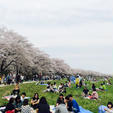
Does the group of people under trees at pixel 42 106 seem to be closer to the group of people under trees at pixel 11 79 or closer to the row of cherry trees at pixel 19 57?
the group of people under trees at pixel 11 79

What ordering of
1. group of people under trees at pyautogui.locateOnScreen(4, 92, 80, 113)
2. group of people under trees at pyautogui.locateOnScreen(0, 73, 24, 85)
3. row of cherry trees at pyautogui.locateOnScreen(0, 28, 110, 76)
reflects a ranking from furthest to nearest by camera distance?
row of cherry trees at pyautogui.locateOnScreen(0, 28, 110, 76) < group of people under trees at pyautogui.locateOnScreen(0, 73, 24, 85) < group of people under trees at pyautogui.locateOnScreen(4, 92, 80, 113)

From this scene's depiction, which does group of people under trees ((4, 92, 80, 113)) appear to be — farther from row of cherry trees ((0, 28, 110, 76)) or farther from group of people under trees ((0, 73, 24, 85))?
row of cherry trees ((0, 28, 110, 76))

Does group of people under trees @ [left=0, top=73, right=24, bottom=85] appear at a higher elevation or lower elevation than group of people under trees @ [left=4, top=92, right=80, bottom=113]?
lower

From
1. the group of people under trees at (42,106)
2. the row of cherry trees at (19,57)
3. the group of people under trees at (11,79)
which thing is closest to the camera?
the group of people under trees at (42,106)

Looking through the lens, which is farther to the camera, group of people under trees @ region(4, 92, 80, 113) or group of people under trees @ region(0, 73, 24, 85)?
Result: group of people under trees @ region(0, 73, 24, 85)


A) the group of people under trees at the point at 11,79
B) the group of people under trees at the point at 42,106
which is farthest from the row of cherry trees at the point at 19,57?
the group of people under trees at the point at 42,106

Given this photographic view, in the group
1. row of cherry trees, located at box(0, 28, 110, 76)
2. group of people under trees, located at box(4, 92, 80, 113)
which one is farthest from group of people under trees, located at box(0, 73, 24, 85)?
group of people under trees, located at box(4, 92, 80, 113)

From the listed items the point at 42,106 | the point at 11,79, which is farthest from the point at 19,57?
the point at 42,106

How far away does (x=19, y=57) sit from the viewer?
44406 millimetres

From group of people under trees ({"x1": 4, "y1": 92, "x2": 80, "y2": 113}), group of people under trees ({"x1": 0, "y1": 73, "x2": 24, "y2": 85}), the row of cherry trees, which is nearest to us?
group of people under trees ({"x1": 4, "y1": 92, "x2": 80, "y2": 113})

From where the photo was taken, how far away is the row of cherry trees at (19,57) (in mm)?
42125

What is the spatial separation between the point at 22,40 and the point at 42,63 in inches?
398

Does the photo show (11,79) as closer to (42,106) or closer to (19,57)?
(19,57)

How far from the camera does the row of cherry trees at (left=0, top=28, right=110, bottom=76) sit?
42.1 meters
